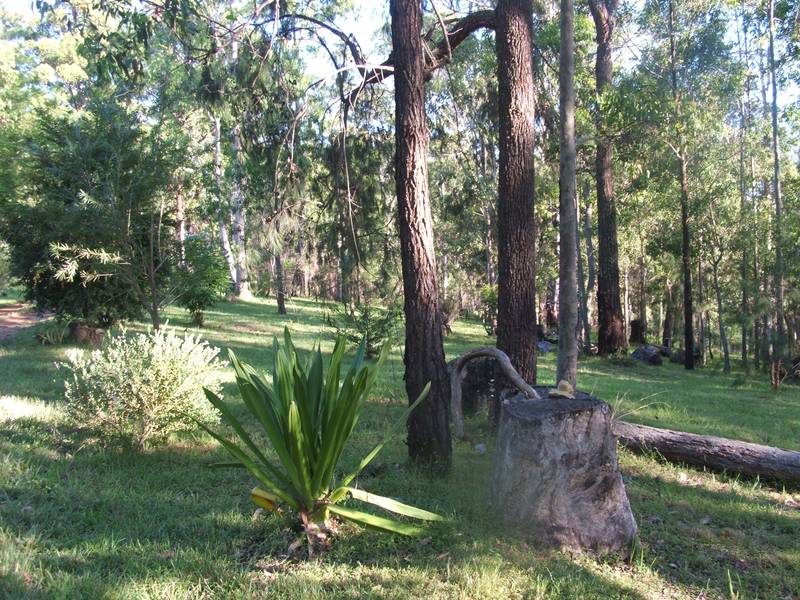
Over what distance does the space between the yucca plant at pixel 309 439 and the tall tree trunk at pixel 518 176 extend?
327cm

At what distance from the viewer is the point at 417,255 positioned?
5.24 meters

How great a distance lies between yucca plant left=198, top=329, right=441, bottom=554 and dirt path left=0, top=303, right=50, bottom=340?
12714mm

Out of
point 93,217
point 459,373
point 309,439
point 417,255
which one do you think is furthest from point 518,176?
point 93,217

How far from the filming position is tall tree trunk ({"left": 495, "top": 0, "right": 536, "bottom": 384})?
6738mm

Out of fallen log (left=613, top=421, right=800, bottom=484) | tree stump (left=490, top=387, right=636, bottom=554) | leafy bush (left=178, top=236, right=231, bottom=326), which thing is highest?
leafy bush (left=178, top=236, right=231, bottom=326)

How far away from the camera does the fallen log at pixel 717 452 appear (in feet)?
19.0

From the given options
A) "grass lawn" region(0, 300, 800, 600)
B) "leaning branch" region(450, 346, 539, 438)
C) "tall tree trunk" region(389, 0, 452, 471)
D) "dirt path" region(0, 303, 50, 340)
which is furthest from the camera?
"dirt path" region(0, 303, 50, 340)

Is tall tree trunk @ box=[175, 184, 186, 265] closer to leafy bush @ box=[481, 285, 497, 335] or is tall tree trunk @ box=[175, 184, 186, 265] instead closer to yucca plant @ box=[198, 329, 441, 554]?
yucca plant @ box=[198, 329, 441, 554]

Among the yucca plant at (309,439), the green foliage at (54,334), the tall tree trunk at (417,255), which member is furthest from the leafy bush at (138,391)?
the green foliage at (54,334)

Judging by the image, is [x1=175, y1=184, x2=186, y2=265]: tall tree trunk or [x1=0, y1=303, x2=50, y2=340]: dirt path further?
[x1=0, y1=303, x2=50, y2=340]: dirt path

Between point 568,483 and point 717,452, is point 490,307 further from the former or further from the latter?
point 568,483

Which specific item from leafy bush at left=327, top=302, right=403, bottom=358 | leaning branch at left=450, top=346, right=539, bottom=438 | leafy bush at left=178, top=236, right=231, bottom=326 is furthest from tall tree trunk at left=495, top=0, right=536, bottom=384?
leafy bush at left=178, top=236, right=231, bottom=326

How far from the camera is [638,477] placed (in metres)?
5.79

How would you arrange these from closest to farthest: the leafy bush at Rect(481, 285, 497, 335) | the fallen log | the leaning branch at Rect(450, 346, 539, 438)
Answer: the leaning branch at Rect(450, 346, 539, 438)
the fallen log
the leafy bush at Rect(481, 285, 497, 335)
